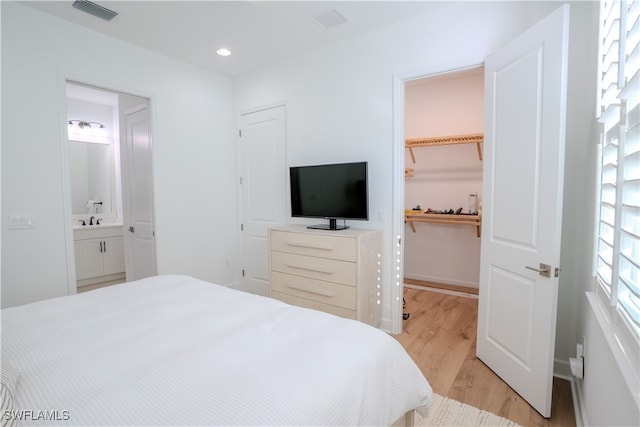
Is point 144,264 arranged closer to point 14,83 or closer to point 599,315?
point 14,83

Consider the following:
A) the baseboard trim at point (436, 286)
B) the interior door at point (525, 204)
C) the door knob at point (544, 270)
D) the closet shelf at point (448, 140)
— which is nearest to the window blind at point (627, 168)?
the interior door at point (525, 204)

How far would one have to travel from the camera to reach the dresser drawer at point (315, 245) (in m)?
2.62

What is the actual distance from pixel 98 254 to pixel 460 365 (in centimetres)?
467

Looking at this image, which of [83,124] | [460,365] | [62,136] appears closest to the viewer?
[460,365]

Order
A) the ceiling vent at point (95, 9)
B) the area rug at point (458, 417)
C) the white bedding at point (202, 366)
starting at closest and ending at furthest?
the white bedding at point (202, 366)
the area rug at point (458, 417)
the ceiling vent at point (95, 9)

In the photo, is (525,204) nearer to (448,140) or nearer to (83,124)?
(448,140)

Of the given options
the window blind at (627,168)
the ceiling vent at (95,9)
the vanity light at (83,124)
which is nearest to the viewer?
the window blind at (627,168)

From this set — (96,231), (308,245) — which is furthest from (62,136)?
(308,245)

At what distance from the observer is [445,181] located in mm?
4195

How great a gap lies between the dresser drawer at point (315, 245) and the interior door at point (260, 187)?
0.58 meters

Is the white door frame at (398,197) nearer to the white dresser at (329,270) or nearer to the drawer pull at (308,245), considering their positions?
the white dresser at (329,270)

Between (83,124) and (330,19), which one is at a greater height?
(330,19)

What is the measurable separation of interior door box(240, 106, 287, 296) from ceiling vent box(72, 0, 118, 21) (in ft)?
5.20

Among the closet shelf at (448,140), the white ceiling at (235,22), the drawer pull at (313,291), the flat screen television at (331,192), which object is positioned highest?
the white ceiling at (235,22)
